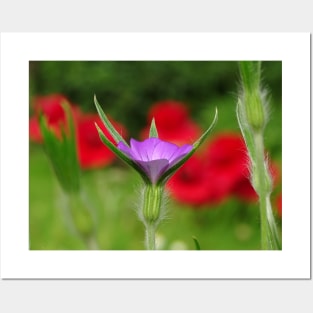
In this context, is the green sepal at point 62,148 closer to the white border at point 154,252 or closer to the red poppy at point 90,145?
the white border at point 154,252

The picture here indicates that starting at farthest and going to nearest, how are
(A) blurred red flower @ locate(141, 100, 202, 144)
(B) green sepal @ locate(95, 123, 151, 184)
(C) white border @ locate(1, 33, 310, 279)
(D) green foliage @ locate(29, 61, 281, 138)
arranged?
(D) green foliage @ locate(29, 61, 281, 138), (A) blurred red flower @ locate(141, 100, 202, 144), (C) white border @ locate(1, 33, 310, 279), (B) green sepal @ locate(95, 123, 151, 184)

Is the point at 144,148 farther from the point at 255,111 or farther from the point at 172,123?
the point at 172,123

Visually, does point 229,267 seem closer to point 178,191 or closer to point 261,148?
point 178,191

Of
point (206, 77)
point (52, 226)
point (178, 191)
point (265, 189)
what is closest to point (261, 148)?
point (265, 189)

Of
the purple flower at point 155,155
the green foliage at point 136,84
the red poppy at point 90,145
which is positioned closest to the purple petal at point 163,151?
the purple flower at point 155,155

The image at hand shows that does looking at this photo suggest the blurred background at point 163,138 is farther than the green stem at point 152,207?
Yes

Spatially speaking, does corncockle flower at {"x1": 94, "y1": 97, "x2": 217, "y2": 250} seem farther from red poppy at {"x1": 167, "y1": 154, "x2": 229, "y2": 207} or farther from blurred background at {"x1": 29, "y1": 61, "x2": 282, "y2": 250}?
red poppy at {"x1": 167, "y1": 154, "x2": 229, "y2": 207}

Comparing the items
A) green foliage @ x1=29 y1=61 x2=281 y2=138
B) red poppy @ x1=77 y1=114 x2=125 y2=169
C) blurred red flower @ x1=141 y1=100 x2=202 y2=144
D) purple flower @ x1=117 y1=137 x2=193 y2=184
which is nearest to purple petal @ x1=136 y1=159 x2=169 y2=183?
purple flower @ x1=117 y1=137 x2=193 y2=184

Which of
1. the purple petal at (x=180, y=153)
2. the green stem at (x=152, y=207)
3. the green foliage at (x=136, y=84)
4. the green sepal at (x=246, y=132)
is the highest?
the green foliage at (x=136, y=84)
